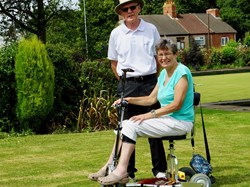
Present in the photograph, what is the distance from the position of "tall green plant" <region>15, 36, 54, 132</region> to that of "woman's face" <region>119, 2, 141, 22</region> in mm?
5166

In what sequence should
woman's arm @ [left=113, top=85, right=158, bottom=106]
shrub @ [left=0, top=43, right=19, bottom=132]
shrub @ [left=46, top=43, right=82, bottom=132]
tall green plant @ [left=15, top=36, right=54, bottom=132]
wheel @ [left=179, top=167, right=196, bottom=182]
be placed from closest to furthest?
woman's arm @ [left=113, top=85, right=158, bottom=106] → wheel @ [left=179, top=167, right=196, bottom=182] → tall green plant @ [left=15, top=36, right=54, bottom=132] → shrub @ [left=0, top=43, right=19, bottom=132] → shrub @ [left=46, top=43, right=82, bottom=132]

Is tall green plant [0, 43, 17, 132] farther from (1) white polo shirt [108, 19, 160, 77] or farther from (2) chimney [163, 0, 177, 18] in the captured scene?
(2) chimney [163, 0, 177, 18]

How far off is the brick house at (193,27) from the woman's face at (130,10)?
61.5 meters

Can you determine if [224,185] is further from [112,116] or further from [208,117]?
[208,117]

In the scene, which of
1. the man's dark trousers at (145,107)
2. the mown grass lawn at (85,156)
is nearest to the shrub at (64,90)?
the mown grass lawn at (85,156)

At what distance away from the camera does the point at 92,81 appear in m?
12.5

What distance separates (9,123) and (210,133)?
3763 mm

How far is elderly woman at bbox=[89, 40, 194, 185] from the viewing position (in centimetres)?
553

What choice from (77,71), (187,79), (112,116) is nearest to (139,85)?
(187,79)

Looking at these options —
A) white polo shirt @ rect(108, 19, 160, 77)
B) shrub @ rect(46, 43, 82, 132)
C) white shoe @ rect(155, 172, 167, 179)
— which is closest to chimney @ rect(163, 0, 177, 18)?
shrub @ rect(46, 43, 82, 132)

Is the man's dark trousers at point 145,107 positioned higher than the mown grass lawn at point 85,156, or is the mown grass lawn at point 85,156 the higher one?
the man's dark trousers at point 145,107

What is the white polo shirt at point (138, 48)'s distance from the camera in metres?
6.36

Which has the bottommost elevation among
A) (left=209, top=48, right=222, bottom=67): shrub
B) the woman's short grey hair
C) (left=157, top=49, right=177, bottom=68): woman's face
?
(left=209, top=48, right=222, bottom=67): shrub

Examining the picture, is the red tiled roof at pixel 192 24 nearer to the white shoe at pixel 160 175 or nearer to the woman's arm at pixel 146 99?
the white shoe at pixel 160 175
